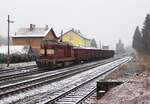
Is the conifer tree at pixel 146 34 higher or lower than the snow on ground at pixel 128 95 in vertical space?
higher

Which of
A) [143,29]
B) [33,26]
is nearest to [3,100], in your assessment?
[33,26]

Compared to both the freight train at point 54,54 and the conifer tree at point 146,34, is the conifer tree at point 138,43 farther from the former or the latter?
the freight train at point 54,54

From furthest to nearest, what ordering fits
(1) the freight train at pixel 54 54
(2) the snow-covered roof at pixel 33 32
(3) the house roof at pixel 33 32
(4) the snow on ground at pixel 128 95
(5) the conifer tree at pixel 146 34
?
(5) the conifer tree at pixel 146 34 < (2) the snow-covered roof at pixel 33 32 < (3) the house roof at pixel 33 32 < (1) the freight train at pixel 54 54 < (4) the snow on ground at pixel 128 95

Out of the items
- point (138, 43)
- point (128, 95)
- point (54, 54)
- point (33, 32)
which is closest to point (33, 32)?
point (33, 32)

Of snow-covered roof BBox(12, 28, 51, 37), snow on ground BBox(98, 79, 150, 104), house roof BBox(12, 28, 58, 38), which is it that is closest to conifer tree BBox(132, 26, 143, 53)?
house roof BBox(12, 28, 58, 38)

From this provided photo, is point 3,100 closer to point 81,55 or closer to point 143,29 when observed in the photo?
point 81,55

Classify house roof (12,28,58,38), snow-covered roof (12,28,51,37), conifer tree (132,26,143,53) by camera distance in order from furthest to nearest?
conifer tree (132,26,143,53) → snow-covered roof (12,28,51,37) → house roof (12,28,58,38)

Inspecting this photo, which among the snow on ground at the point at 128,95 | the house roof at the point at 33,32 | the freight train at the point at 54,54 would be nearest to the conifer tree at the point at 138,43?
the house roof at the point at 33,32

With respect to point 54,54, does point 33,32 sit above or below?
above

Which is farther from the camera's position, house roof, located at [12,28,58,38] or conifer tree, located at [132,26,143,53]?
conifer tree, located at [132,26,143,53]

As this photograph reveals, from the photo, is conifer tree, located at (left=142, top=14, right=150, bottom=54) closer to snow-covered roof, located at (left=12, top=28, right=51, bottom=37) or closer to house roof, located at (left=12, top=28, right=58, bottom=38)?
house roof, located at (left=12, top=28, right=58, bottom=38)

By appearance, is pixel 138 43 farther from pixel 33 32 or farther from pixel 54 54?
pixel 54 54

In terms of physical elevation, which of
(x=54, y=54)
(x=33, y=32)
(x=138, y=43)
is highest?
(x=33, y=32)

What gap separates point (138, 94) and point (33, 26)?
7368 centimetres
